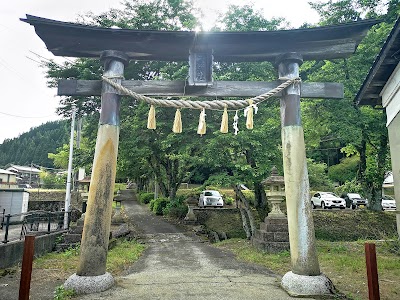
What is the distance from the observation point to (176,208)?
21828 mm

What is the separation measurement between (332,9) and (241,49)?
45.5ft

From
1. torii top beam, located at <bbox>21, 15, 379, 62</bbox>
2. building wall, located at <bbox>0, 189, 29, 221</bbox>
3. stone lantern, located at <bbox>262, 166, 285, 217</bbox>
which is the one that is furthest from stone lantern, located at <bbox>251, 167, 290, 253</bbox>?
building wall, located at <bbox>0, 189, 29, 221</bbox>

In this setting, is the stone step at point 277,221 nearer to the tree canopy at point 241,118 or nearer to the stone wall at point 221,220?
the tree canopy at point 241,118

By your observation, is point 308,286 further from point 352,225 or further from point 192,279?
point 352,225

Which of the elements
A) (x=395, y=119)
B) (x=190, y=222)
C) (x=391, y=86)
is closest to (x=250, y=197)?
(x=190, y=222)

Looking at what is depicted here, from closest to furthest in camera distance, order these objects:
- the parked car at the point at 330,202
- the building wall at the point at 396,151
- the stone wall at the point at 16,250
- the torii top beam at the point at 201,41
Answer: the torii top beam at the point at 201,41 < the stone wall at the point at 16,250 < the building wall at the point at 396,151 < the parked car at the point at 330,202

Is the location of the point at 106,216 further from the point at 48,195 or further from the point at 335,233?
the point at 48,195

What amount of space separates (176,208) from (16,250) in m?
13.8

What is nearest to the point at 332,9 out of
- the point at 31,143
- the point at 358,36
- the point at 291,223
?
the point at 358,36

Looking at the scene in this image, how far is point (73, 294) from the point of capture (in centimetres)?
513

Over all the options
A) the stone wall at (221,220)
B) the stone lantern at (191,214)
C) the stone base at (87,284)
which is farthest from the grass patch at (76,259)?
the stone lantern at (191,214)

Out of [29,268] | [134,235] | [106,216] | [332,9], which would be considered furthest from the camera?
[332,9]

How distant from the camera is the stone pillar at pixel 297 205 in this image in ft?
17.6

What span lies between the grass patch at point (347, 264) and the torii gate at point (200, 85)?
1.46 m
